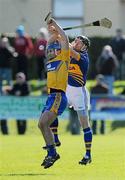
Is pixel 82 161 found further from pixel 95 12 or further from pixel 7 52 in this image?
pixel 95 12

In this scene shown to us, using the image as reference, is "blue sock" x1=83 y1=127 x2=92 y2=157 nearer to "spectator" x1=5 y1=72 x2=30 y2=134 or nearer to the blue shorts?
the blue shorts

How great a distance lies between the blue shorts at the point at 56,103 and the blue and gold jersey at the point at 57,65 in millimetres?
121

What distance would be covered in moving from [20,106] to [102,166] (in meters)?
10.9

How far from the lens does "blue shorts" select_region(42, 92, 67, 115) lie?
12.9 m

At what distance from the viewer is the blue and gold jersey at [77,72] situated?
46.0 ft

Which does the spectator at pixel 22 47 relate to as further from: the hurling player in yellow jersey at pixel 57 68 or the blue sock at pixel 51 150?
the blue sock at pixel 51 150

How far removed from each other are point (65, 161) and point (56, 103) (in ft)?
5.59

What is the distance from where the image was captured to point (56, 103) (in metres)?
12.9

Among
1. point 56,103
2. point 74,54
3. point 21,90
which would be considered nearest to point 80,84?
point 74,54

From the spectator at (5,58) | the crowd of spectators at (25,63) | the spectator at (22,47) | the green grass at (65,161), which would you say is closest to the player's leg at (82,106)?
the green grass at (65,161)

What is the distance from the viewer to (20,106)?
24156 millimetres

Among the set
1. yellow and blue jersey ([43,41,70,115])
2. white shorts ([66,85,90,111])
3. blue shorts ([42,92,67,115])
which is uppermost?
yellow and blue jersey ([43,41,70,115])

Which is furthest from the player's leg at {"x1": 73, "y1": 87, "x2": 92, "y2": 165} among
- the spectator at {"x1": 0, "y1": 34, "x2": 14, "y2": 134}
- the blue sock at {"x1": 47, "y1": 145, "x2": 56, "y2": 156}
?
the spectator at {"x1": 0, "y1": 34, "x2": 14, "y2": 134}

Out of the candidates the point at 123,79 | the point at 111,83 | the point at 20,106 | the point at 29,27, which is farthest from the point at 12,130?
the point at 29,27
